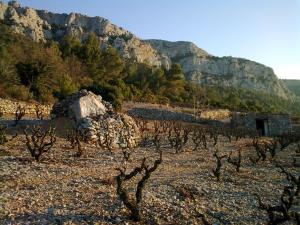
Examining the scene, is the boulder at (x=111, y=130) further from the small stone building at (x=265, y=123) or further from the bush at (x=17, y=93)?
the small stone building at (x=265, y=123)

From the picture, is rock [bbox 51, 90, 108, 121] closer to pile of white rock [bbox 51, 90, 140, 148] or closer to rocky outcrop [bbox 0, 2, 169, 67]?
pile of white rock [bbox 51, 90, 140, 148]

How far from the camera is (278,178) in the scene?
23.9 meters

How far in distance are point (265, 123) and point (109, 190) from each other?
1825 inches

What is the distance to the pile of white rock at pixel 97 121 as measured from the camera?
30.2 m

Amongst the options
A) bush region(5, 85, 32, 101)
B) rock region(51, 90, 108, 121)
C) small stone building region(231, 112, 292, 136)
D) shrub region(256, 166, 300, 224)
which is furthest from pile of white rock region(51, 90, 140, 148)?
small stone building region(231, 112, 292, 136)

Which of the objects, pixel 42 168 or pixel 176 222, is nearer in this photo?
pixel 176 222

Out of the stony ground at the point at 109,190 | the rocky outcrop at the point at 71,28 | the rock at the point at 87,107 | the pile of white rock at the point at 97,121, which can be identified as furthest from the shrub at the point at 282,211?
the rocky outcrop at the point at 71,28

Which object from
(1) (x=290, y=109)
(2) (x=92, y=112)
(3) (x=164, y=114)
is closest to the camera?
(2) (x=92, y=112)

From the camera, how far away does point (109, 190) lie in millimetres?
16609

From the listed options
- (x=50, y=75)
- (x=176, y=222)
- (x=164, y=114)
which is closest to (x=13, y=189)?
(x=176, y=222)

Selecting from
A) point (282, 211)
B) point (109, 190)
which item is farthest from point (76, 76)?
point (282, 211)

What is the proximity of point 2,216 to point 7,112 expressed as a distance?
101 ft

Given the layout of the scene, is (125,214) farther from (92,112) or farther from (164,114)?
(164,114)

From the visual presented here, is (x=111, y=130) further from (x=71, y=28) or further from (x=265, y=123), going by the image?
(x=71, y=28)
